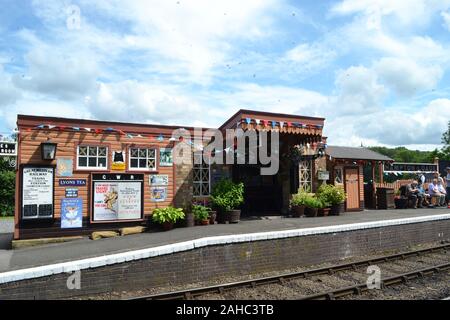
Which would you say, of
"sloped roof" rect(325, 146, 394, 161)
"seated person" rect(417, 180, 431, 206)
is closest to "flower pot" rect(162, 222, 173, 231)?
"sloped roof" rect(325, 146, 394, 161)

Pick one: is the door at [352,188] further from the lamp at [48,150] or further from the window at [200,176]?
the lamp at [48,150]

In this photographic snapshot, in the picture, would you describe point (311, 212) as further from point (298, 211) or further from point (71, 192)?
point (71, 192)

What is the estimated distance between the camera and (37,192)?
10695 mm

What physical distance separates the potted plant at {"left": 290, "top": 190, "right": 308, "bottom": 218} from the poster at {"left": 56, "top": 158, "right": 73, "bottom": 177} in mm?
7827

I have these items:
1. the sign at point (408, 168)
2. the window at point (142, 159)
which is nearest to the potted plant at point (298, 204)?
the window at point (142, 159)

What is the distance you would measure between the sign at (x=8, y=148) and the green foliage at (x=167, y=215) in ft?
14.4

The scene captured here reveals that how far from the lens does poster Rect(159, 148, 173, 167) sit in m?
12.6

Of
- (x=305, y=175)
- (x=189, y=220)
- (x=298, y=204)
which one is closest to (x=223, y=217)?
(x=189, y=220)

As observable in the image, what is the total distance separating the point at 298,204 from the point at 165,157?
17.2ft

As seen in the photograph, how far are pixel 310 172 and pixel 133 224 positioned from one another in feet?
24.4
